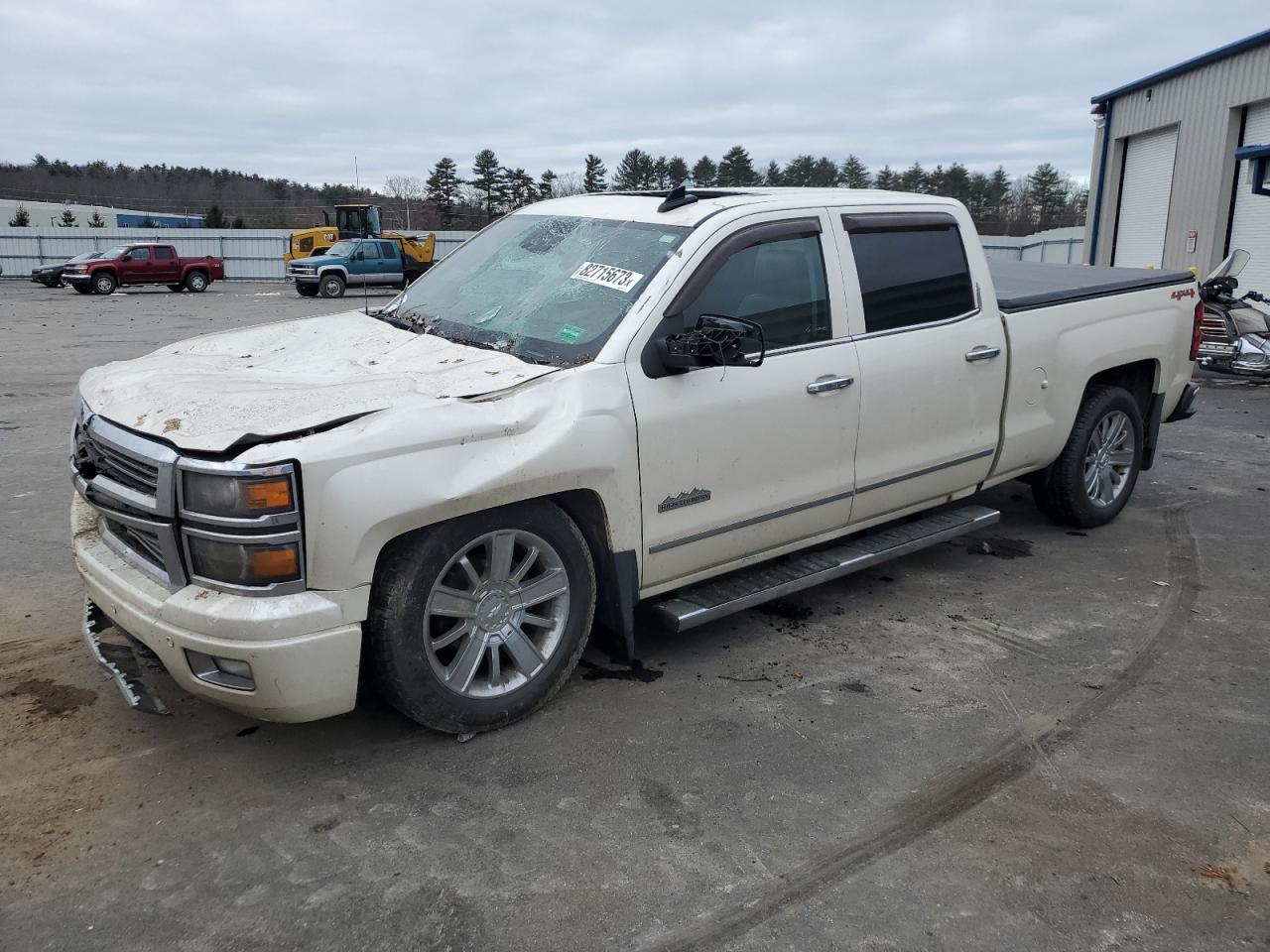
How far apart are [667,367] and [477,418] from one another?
2.68 ft

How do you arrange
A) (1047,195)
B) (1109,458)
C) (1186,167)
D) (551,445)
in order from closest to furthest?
(551,445) → (1109,458) → (1186,167) → (1047,195)

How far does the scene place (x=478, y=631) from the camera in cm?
353

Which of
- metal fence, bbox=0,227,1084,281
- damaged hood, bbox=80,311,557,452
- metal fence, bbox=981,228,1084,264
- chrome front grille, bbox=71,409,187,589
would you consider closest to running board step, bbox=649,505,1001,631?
damaged hood, bbox=80,311,557,452

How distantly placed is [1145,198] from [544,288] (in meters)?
22.0

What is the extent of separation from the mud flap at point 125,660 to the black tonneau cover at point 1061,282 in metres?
4.28

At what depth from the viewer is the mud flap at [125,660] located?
3262 millimetres

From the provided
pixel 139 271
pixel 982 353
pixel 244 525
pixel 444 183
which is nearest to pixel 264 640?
pixel 244 525

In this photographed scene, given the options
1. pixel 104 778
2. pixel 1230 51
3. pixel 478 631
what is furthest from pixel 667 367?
pixel 1230 51

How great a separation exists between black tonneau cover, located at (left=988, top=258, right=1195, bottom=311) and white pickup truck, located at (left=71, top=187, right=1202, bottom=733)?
0.06 m

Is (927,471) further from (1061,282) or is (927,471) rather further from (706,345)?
(1061,282)

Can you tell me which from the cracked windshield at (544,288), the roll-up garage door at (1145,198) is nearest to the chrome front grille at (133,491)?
the cracked windshield at (544,288)

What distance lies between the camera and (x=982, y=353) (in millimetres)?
5000

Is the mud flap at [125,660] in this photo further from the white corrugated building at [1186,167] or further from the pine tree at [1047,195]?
the pine tree at [1047,195]

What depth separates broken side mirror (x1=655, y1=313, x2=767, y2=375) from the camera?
372cm
